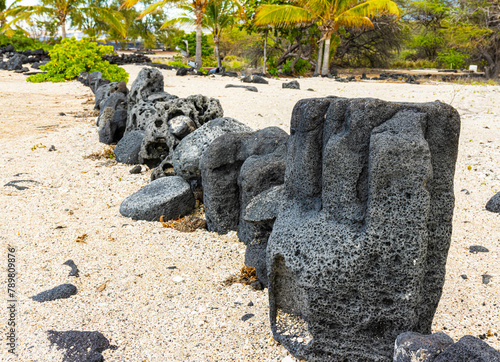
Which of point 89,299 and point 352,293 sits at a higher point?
point 352,293

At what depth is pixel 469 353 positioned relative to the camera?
1669 millimetres

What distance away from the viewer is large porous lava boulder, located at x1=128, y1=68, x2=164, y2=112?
24.8ft

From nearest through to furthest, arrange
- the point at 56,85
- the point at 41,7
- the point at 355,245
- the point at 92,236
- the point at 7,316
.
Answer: the point at 355,245 < the point at 7,316 < the point at 92,236 < the point at 56,85 < the point at 41,7

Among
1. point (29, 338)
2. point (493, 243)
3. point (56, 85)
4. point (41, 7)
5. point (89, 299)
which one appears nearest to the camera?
point (29, 338)

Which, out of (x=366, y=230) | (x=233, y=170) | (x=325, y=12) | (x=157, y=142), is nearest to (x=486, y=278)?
(x=366, y=230)

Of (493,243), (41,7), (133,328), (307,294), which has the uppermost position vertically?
(41,7)

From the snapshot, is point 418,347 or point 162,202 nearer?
point 418,347

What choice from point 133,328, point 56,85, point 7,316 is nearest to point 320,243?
point 133,328

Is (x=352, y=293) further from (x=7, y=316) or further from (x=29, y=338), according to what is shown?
Answer: (x=7, y=316)

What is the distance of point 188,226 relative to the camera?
4465 millimetres

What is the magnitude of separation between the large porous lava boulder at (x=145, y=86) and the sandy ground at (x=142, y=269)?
4.33ft

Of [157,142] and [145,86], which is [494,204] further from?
[145,86]

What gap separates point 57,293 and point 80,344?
28.4 inches

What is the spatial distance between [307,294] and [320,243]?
30cm
